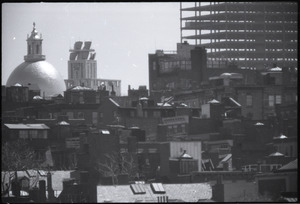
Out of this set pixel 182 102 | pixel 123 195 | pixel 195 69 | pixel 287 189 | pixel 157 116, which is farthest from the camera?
pixel 195 69

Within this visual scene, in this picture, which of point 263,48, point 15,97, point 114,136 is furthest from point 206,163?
point 263,48

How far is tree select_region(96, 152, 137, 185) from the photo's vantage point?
163 feet

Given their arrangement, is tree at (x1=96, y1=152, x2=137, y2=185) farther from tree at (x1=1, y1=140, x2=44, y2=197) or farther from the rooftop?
the rooftop

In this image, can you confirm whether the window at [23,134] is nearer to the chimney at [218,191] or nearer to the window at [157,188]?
the chimney at [218,191]

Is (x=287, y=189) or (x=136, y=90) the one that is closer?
(x=287, y=189)

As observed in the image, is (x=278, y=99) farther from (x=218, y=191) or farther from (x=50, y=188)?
(x=50, y=188)

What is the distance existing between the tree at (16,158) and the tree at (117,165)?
255 centimetres

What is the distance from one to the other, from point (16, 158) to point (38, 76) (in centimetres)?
3109

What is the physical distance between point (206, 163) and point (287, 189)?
1527 centimetres

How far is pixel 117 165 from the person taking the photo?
170 ft

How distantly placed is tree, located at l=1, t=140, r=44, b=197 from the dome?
2104cm

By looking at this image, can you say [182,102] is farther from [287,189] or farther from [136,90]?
[287,189]

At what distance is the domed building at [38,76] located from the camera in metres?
75.1

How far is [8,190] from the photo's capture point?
41.9m
